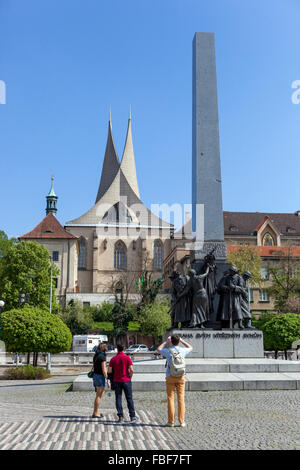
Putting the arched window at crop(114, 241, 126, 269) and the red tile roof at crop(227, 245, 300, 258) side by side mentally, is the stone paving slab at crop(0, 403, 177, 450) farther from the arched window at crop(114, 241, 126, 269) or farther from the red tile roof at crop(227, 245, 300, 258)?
the arched window at crop(114, 241, 126, 269)

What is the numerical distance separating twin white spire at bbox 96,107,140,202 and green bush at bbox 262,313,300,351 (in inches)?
2954

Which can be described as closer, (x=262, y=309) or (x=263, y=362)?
(x=263, y=362)

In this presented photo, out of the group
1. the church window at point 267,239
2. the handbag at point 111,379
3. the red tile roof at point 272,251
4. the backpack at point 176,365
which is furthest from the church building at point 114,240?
the backpack at point 176,365

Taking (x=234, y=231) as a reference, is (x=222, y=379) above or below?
below

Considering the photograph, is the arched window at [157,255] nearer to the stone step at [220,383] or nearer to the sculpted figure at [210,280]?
the sculpted figure at [210,280]

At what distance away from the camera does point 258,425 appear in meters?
7.00

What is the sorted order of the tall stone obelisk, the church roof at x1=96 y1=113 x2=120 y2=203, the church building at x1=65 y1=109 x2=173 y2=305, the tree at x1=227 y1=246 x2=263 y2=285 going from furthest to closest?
the church roof at x1=96 y1=113 x2=120 y2=203 < the church building at x1=65 y1=109 x2=173 y2=305 < the tree at x1=227 y1=246 x2=263 y2=285 < the tall stone obelisk

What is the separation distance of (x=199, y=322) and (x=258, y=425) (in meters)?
7.10

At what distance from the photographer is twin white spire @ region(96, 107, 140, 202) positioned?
97125 mm

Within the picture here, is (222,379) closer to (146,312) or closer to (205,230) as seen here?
(205,230)

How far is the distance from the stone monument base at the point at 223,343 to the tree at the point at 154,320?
3246 centimetres

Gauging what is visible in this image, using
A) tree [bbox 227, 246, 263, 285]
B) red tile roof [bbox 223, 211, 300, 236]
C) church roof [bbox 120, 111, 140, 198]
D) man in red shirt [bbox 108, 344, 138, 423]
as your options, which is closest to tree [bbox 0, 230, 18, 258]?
tree [bbox 227, 246, 263, 285]

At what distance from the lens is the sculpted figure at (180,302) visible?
14484 mm
